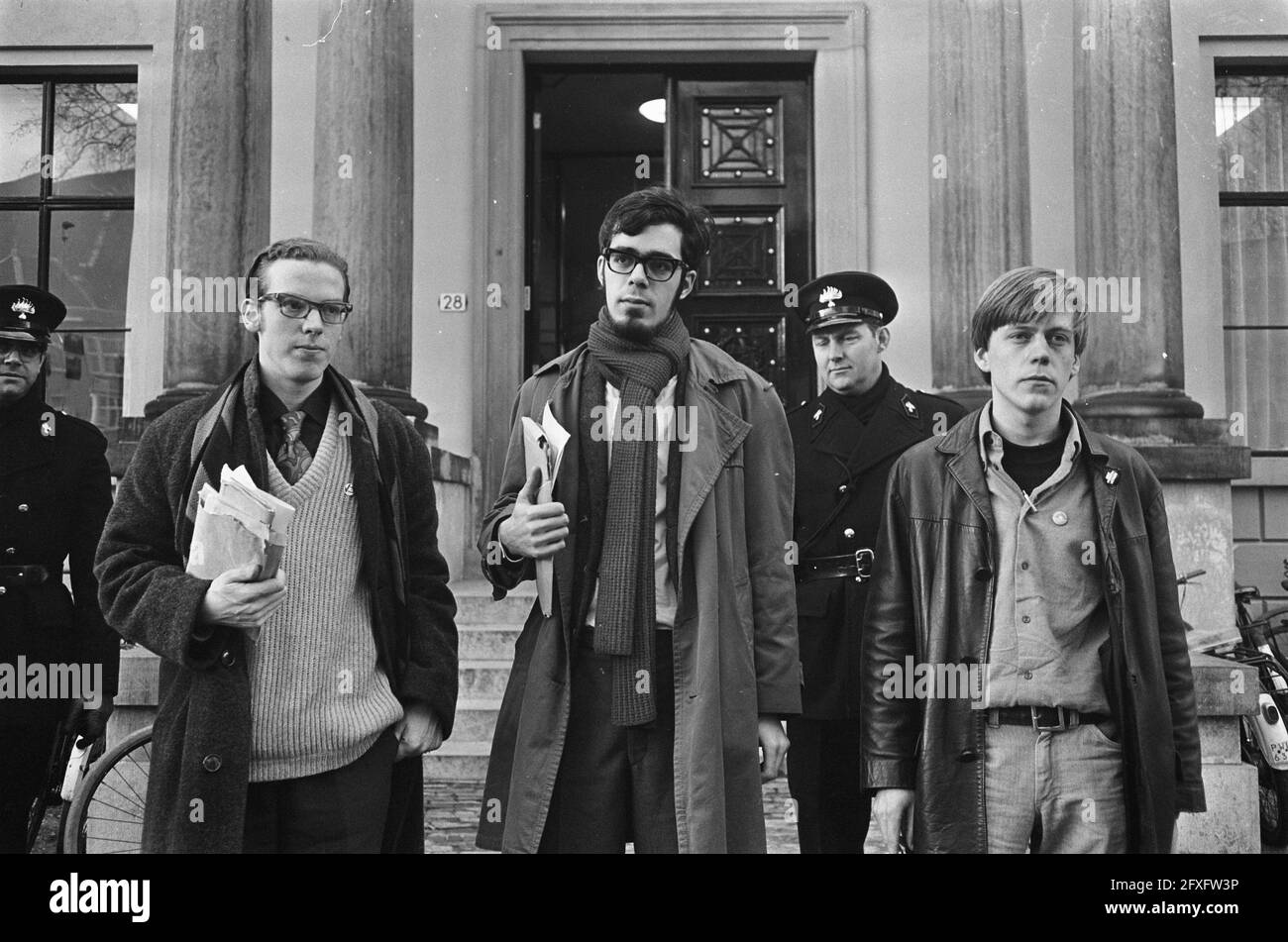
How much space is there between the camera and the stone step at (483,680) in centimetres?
648

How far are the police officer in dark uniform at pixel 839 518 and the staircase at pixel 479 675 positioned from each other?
174 cm

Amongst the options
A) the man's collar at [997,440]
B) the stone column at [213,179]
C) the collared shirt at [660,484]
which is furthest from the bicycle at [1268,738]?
the stone column at [213,179]

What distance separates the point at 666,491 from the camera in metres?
3.08

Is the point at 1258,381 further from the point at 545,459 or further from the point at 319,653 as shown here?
the point at 319,653

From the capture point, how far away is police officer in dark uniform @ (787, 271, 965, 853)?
3938mm

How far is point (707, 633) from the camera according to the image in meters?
2.95

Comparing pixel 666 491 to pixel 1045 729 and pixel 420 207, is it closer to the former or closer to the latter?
pixel 1045 729

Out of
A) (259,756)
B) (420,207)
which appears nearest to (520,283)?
(420,207)

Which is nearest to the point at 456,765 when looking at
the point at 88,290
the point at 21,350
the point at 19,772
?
the point at 19,772

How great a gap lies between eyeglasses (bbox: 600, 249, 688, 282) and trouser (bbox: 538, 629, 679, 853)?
0.87 meters
